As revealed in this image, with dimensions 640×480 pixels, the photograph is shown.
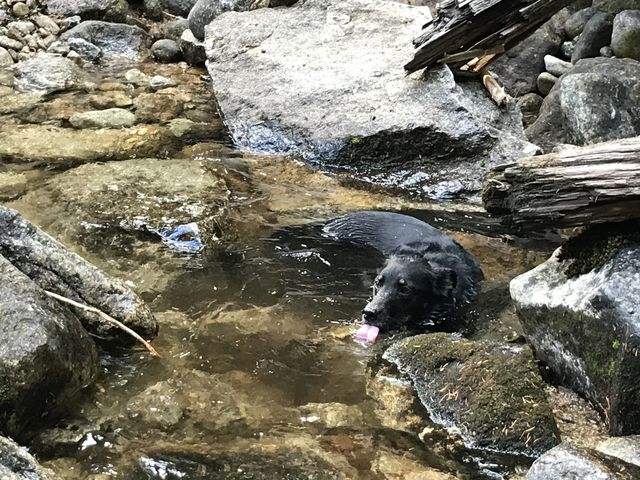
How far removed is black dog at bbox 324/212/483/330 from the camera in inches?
195

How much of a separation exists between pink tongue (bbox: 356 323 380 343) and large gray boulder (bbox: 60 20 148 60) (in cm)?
846

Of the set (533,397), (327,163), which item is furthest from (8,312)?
(327,163)

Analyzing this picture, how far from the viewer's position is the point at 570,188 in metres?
3.54

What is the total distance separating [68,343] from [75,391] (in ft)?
0.79

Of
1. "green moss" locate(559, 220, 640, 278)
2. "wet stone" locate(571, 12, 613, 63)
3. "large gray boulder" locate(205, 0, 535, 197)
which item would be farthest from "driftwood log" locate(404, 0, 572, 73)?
"green moss" locate(559, 220, 640, 278)

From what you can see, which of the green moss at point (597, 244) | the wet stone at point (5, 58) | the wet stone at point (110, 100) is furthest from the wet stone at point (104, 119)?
the green moss at point (597, 244)

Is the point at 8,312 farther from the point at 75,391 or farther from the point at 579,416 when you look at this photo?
the point at 579,416

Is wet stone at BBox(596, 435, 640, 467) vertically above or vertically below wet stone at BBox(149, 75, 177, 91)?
above

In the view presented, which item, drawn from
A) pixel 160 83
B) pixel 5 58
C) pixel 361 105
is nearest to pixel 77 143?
pixel 160 83

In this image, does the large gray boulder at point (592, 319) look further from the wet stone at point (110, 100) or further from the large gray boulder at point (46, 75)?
the large gray boulder at point (46, 75)

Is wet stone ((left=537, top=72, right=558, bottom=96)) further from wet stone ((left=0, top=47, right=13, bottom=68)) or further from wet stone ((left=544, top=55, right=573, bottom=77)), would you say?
wet stone ((left=0, top=47, right=13, bottom=68))

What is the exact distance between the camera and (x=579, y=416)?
356 cm

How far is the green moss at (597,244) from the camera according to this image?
11.6 ft

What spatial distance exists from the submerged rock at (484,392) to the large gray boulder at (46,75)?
726 cm
